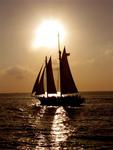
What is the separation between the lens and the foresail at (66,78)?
96.9 meters

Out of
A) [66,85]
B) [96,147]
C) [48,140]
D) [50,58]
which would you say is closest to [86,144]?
[96,147]

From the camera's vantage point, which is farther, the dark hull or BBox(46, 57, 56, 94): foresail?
BBox(46, 57, 56, 94): foresail

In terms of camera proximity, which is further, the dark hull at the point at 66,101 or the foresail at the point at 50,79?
the foresail at the point at 50,79

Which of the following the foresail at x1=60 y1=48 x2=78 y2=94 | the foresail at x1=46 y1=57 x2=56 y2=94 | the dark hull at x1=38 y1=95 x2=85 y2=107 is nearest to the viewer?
the foresail at x1=60 y1=48 x2=78 y2=94

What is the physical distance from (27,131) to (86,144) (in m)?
12.7

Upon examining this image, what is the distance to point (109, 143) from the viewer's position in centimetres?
3994

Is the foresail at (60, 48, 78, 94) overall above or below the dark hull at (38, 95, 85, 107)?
above

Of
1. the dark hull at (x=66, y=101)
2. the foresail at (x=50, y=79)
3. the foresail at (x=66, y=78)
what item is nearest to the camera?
the foresail at (x=66, y=78)

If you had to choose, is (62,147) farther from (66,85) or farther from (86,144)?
(66,85)

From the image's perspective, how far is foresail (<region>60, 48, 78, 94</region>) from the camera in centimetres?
9694

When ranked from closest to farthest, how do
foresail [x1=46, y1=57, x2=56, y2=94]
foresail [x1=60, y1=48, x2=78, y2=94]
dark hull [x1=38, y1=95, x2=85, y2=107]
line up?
foresail [x1=60, y1=48, x2=78, y2=94], dark hull [x1=38, y1=95, x2=85, y2=107], foresail [x1=46, y1=57, x2=56, y2=94]

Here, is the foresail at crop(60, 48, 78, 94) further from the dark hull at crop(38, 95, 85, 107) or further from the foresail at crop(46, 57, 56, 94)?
the foresail at crop(46, 57, 56, 94)

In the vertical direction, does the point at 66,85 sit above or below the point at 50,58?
below

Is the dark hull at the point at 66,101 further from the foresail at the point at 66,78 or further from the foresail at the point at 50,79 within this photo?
the foresail at the point at 50,79
